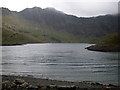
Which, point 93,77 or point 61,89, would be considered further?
point 93,77

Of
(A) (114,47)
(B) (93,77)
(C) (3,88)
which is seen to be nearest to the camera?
(C) (3,88)

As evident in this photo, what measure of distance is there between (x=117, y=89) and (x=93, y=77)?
63.1ft

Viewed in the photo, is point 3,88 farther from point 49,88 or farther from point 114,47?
point 114,47

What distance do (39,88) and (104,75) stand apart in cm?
2694

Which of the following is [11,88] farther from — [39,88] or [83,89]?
[83,89]

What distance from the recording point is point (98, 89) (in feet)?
127

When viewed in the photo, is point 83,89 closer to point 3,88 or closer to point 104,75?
point 3,88

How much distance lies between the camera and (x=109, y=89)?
125ft

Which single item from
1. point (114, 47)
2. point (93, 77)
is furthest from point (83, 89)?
point (114, 47)

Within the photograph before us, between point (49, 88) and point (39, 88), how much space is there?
1.61 metres

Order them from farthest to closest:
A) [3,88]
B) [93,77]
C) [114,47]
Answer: [114,47]
[93,77]
[3,88]

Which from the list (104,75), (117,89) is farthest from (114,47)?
(117,89)

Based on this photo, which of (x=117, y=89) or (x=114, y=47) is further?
(x=114, y=47)

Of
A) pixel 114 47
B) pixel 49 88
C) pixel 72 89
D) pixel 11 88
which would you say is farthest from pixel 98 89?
pixel 114 47
